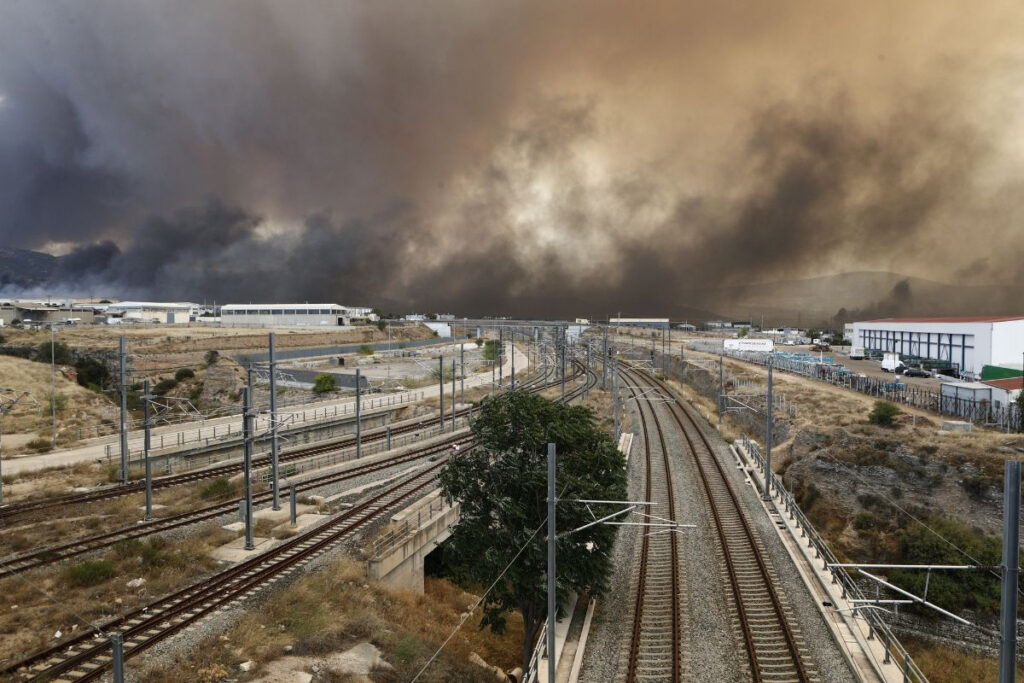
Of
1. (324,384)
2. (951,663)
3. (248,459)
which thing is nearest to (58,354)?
(324,384)

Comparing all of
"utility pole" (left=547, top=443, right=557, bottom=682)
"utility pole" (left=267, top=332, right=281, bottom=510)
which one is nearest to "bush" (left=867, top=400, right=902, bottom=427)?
"utility pole" (left=547, top=443, right=557, bottom=682)

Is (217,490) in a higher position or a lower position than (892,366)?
lower

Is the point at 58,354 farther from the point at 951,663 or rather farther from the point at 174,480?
the point at 951,663

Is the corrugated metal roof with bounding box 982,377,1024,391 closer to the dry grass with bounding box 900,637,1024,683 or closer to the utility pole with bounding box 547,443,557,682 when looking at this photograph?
the dry grass with bounding box 900,637,1024,683

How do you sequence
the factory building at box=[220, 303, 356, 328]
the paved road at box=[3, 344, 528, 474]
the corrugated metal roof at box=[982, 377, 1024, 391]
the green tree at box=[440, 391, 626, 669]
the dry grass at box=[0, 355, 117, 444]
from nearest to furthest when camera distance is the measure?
the green tree at box=[440, 391, 626, 669]
the paved road at box=[3, 344, 528, 474]
the corrugated metal roof at box=[982, 377, 1024, 391]
the dry grass at box=[0, 355, 117, 444]
the factory building at box=[220, 303, 356, 328]

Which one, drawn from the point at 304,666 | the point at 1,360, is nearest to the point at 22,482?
the point at 304,666

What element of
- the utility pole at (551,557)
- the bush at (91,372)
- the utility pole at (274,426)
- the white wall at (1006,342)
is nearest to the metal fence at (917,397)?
the white wall at (1006,342)
